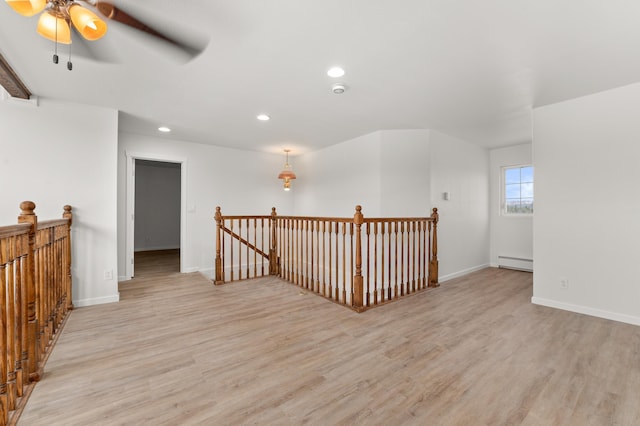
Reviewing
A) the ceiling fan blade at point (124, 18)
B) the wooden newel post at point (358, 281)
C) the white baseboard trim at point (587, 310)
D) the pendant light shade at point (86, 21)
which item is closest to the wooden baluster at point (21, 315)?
the pendant light shade at point (86, 21)

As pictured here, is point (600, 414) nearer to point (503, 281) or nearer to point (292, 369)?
point (292, 369)

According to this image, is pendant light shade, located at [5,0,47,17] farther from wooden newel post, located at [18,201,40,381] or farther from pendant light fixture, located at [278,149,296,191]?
pendant light fixture, located at [278,149,296,191]

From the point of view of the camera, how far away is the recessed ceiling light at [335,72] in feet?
8.39

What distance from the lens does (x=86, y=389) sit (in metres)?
1.81

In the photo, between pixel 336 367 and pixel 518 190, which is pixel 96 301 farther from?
pixel 518 190

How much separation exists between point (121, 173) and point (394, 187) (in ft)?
15.4

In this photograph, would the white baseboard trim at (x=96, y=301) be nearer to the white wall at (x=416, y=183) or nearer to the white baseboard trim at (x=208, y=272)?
the white baseboard trim at (x=208, y=272)

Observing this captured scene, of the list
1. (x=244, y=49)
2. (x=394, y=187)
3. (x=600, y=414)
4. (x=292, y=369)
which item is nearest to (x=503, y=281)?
(x=394, y=187)

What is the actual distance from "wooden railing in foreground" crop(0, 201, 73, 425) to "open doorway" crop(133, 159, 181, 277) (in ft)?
17.0

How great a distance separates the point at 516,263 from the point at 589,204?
2.66 meters

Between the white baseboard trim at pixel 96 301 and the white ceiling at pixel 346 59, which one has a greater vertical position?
the white ceiling at pixel 346 59

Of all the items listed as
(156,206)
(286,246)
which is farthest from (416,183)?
(156,206)

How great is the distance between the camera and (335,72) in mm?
2607

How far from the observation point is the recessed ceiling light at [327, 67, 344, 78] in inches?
101
